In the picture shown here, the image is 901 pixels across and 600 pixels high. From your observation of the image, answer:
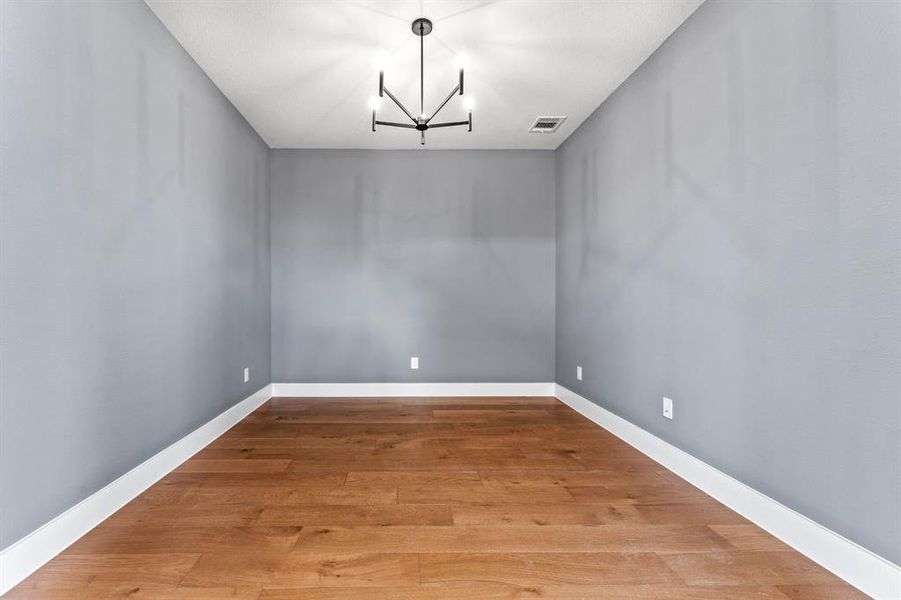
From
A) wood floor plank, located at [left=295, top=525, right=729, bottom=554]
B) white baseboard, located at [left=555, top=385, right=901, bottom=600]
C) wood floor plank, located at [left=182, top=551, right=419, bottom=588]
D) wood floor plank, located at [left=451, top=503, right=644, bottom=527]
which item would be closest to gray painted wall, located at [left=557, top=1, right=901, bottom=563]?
white baseboard, located at [left=555, top=385, right=901, bottom=600]

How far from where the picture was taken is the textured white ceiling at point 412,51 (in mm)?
2279

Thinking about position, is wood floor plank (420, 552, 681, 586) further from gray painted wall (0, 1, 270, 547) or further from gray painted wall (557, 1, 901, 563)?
gray painted wall (0, 1, 270, 547)

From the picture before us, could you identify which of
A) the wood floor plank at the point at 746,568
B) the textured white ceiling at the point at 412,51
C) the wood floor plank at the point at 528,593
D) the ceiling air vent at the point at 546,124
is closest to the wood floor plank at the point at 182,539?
the wood floor plank at the point at 528,593

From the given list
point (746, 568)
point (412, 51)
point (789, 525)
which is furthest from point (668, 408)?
point (412, 51)

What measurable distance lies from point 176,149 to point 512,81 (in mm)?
2238

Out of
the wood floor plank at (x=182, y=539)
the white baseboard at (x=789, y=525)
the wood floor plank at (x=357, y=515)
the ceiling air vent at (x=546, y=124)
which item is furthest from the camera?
the ceiling air vent at (x=546, y=124)

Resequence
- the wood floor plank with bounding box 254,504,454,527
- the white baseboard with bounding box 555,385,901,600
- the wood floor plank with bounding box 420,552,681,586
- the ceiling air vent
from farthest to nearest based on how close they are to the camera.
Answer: the ceiling air vent, the wood floor plank with bounding box 254,504,454,527, the wood floor plank with bounding box 420,552,681,586, the white baseboard with bounding box 555,385,901,600

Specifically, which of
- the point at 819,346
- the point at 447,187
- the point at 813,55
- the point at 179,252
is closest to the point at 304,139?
the point at 447,187

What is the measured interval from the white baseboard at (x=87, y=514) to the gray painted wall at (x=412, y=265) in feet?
5.49

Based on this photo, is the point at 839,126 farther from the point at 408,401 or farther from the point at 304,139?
the point at 304,139

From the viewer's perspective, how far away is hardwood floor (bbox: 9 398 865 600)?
4.63ft

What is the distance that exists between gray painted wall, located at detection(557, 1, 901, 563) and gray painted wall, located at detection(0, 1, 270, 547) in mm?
2826

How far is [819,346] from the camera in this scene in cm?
156

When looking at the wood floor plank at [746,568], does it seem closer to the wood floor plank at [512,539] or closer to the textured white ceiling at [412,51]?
the wood floor plank at [512,539]
